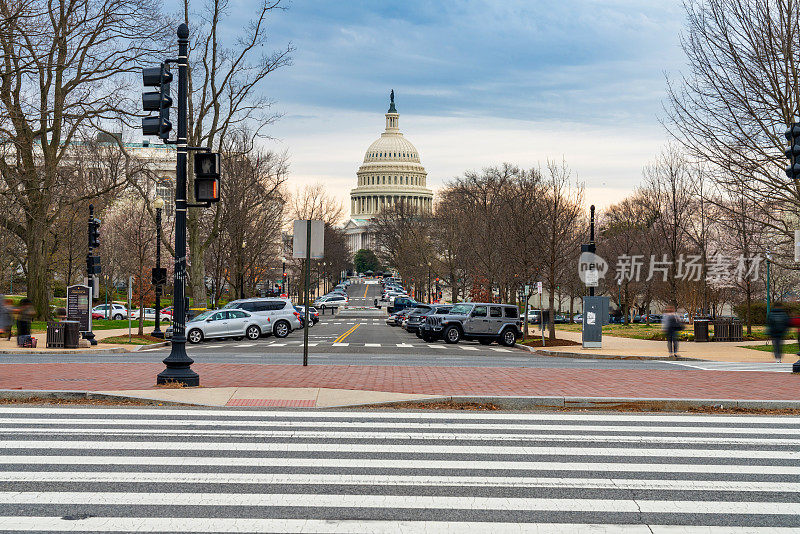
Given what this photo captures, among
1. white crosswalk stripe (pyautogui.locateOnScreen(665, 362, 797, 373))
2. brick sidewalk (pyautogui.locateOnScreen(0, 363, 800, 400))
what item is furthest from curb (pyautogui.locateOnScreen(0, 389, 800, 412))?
white crosswalk stripe (pyautogui.locateOnScreen(665, 362, 797, 373))

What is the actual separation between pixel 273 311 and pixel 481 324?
10138 mm

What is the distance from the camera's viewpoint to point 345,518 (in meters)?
6.89

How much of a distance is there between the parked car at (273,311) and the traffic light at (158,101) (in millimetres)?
24729

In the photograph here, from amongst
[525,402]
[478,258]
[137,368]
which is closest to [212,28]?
[478,258]

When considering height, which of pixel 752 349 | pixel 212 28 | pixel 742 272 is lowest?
pixel 752 349

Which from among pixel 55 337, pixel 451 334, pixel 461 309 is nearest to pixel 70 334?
pixel 55 337

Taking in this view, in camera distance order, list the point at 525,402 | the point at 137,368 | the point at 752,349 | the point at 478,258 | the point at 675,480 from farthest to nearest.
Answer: the point at 478,258 < the point at 752,349 < the point at 137,368 < the point at 525,402 < the point at 675,480

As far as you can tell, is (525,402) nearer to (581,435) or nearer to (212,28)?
(581,435)

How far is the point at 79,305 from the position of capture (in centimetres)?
3241

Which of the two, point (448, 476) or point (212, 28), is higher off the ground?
point (212, 28)

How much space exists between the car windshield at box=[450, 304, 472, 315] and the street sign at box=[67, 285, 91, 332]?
15.9 m

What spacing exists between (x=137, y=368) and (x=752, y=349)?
23.8m

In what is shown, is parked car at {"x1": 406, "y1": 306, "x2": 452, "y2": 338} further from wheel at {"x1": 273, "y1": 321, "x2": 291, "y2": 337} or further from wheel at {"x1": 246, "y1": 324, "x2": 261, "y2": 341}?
wheel at {"x1": 246, "y1": 324, "x2": 261, "y2": 341}

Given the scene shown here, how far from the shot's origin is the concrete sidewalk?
2795cm
